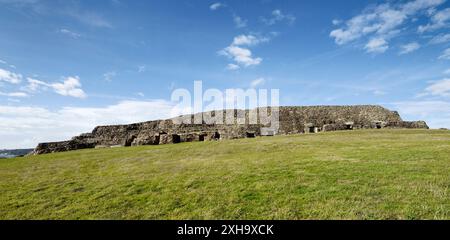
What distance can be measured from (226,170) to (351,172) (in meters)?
4.41

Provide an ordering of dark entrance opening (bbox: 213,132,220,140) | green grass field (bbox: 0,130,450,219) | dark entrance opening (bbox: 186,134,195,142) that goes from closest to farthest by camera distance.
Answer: green grass field (bbox: 0,130,450,219)
dark entrance opening (bbox: 186,134,195,142)
dark entrance opening (bbox: 213,132,220,140)

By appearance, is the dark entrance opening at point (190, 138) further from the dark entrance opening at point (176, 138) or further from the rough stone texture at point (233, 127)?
the dark entrance opening at point (176, 138)

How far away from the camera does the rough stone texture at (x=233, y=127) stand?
1165 inches

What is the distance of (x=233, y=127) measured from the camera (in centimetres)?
4409

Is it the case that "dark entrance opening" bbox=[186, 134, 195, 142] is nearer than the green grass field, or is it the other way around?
the green grass field

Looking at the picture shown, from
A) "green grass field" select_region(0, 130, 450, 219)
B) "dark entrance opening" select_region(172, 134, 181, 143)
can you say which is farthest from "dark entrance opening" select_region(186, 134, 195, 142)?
"green grass field" select_region(0, 130, 450, 219)

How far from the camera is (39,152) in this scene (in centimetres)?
2873

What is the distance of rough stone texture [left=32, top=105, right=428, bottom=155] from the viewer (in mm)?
29594

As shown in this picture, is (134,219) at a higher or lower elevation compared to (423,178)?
lower

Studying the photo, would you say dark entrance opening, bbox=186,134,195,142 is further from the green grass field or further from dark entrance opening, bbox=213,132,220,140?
the green grass field

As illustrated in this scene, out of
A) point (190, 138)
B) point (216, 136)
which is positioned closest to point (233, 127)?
point (216, 136)
